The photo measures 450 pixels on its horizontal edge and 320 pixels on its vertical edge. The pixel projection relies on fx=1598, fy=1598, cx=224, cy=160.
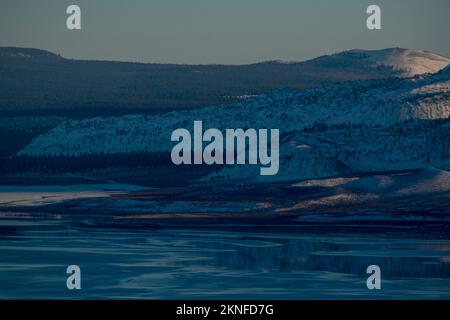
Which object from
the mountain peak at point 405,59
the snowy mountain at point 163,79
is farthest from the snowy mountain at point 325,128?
the mountain peak at point 405,59

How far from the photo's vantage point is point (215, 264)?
1927 inches

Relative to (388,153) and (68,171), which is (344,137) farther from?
(68,171)

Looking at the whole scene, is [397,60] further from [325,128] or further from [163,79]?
[325,128]

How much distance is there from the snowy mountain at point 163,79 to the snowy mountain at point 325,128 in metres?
28.8

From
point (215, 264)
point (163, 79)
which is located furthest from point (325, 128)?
point (163, 79)

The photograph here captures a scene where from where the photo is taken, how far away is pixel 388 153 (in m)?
94.0

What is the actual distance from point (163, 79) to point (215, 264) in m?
138

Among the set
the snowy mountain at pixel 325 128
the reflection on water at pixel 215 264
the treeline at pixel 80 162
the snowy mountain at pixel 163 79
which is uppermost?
the snowy mountain at pixel 163 79

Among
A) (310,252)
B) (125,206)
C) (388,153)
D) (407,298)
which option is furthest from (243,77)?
(407,298)

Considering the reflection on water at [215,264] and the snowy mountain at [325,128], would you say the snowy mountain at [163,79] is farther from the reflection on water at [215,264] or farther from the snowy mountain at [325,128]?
the reflection on water at [215,264]

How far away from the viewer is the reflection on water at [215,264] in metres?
42.8

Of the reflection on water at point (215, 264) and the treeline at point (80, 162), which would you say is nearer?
the reflection on water at point (215, 264)

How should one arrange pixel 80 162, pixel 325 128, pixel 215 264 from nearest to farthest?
pixel 215 264 < pixel 325 128 < pixel 80 162

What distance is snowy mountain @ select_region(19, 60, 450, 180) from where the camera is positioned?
9200cm
